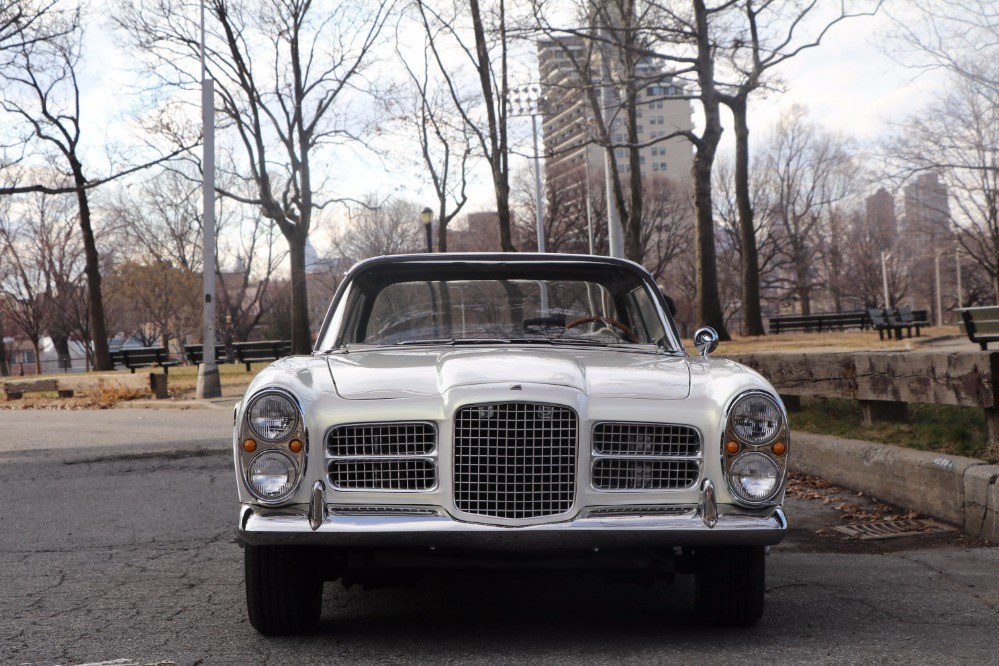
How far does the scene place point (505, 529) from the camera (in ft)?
11.7

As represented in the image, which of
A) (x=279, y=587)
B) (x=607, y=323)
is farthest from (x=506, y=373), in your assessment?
(x=607, y=323)

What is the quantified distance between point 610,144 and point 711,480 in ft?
68.7

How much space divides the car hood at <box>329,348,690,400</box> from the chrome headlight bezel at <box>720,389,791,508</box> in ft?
0.67

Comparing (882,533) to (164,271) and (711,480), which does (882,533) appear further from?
(164,271)

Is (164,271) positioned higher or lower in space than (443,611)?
higher

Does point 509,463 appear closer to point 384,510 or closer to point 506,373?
point 506,373

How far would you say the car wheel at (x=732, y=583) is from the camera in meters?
3.87

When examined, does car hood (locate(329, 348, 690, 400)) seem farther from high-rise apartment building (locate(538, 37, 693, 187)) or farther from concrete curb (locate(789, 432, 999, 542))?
high-rise apartment building (locate(538, 37, 693, 187))

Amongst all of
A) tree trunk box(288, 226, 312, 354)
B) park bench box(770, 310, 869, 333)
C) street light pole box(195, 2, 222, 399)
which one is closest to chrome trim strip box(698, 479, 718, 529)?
street light pole box(195, 2, 222, 399)

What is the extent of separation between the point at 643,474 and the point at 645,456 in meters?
0.07

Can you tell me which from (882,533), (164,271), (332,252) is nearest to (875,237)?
(332,252)

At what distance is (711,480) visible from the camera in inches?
148

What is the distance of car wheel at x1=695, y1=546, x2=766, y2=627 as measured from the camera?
12.7 ft

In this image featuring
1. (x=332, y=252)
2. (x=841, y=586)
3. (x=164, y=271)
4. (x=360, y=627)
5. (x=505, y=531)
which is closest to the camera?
(x=505, y=531)
